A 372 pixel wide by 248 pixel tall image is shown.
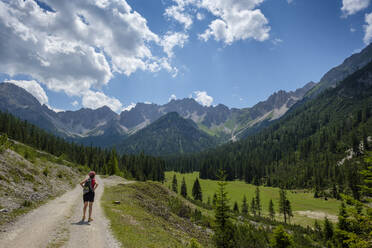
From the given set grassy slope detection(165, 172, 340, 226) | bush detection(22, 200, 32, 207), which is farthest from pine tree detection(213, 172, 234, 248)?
grassy slope detection(165, 172, 340, 226)

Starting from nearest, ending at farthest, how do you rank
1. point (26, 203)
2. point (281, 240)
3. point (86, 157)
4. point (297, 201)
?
point (26, 203) → point (281, 240) → point (297, 201) → point (86, 157)

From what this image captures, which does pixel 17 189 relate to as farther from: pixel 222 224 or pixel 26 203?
pixel 222 224

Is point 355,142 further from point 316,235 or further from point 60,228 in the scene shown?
point 60,228

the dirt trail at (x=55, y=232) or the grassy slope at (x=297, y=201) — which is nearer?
the dirt trail at (x=55, y=232)

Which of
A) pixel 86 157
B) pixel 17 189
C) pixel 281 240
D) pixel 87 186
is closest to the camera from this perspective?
pixel 87 186

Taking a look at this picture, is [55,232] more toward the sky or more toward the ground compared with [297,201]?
more toward the sky

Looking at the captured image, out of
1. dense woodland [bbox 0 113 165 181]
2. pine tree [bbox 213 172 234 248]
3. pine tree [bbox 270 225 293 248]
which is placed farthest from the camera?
dense woodland [bbox 0 113 165 181]

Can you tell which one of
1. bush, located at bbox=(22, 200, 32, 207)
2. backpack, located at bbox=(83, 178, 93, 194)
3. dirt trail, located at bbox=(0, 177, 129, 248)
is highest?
backpack, located at bbox=(83, 178, 93, 194)

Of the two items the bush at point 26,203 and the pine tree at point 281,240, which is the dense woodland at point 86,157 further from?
the bush at point 26,203

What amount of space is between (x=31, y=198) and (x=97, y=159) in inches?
3771

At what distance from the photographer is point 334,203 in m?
101

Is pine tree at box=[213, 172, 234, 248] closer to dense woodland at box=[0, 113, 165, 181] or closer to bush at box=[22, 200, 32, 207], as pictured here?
bush at box=[22, 200, 32, 207]

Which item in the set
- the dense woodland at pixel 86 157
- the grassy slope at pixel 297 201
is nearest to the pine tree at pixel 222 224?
the dense woodland at pixel 86 157

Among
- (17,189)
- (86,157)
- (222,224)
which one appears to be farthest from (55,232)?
(86,157)
